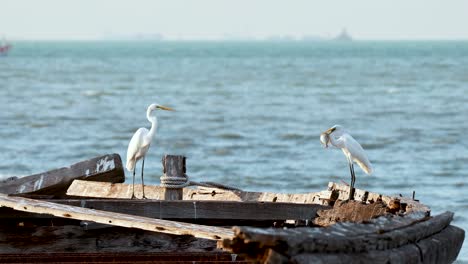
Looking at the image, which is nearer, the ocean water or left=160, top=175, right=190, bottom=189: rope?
left=160, top=175, right=190, bottom=189: rope

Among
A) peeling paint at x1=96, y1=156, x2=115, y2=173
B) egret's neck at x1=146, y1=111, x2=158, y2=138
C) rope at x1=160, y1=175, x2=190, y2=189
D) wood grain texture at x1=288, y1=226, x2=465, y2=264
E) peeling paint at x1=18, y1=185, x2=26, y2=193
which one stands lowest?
wood grain texture at x1=288, y1=226, x2=465, y2=264

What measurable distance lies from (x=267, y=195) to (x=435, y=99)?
131 feet

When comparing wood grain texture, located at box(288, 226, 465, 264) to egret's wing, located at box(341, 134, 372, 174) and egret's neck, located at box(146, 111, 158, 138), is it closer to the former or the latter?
egret's wing, located at box(341, 134, 372, 174)

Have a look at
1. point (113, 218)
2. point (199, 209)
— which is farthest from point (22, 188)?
point (113, 218)

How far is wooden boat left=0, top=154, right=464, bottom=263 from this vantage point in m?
5.64

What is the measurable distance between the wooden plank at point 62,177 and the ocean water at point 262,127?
415cm

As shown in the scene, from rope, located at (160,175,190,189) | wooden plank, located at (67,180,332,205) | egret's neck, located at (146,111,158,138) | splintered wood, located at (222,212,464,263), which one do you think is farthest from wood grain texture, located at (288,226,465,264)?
egret's neck, located at (146,111,158,138)

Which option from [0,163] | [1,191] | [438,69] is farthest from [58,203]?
[438,69]

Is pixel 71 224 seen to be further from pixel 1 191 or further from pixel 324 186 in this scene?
pixel 324 186

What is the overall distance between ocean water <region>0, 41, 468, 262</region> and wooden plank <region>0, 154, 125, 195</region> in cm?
415

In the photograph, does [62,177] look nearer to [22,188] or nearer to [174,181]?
[22,188]

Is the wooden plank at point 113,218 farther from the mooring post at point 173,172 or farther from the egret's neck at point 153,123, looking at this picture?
the egret's neck at point 153,123

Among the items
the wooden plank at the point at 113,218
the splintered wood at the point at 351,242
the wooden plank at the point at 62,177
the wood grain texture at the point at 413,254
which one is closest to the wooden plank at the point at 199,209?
the wooden plank at the point at 113,218

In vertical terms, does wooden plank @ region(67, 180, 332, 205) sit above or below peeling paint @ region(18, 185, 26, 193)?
below
